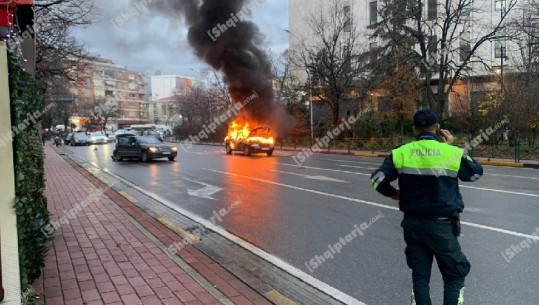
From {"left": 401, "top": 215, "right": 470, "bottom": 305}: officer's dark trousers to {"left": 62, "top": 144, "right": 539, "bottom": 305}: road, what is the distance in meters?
0.92

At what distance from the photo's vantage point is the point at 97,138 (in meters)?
48.1

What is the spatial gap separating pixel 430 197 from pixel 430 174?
0.56ft

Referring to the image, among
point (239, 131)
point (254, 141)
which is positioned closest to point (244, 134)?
point (239, 131)

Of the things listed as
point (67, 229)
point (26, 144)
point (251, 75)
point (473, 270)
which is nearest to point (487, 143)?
point (251, 75)

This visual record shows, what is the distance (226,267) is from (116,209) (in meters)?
4.22

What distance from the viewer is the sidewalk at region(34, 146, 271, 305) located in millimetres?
4078

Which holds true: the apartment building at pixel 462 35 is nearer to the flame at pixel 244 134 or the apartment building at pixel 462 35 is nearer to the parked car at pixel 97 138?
the flame at pixel 244 134

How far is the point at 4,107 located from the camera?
3170 mm

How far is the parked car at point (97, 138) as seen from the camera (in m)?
47.4

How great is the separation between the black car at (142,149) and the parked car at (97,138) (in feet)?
87.3

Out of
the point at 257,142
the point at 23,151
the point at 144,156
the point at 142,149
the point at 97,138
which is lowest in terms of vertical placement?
the point at 144,156

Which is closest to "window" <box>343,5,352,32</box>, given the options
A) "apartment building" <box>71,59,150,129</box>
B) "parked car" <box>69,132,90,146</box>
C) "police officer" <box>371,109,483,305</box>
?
"parked car" <box>69,132,90,146</box>

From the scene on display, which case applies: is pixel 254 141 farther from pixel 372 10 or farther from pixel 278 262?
pixel 372 10

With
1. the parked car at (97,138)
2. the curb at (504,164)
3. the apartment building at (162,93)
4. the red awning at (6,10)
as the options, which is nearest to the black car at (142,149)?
the curb at (504,164)
